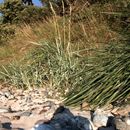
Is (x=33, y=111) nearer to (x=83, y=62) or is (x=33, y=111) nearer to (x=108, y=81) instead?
(x=108, y=81)

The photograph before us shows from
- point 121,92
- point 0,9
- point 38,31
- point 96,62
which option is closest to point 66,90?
point 96,62

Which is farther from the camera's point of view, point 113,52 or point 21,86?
point 21,86

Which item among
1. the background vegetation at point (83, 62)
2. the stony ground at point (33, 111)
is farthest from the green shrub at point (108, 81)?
the stony ground at point (33, 111)

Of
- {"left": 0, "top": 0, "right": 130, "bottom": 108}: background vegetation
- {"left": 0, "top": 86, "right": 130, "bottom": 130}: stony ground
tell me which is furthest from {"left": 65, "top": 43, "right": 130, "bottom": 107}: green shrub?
{"left": 0, "top": 86, "right": 130, "bottom": 130}: stony ground

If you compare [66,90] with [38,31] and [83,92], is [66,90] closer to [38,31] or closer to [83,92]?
[83,92]

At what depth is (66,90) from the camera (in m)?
A: 7.04

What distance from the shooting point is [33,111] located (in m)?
6.05

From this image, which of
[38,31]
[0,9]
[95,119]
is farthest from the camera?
[0,9]

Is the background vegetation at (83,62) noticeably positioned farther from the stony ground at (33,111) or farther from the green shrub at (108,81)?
the stony ground at (33,111)

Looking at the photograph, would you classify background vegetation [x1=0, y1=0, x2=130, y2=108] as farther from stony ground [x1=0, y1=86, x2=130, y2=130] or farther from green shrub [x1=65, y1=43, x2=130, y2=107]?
stony ground [x1=0, y1=86, x2=130, y2=130]

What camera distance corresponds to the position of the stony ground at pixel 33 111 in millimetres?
5262

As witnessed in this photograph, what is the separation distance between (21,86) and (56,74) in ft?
2.47

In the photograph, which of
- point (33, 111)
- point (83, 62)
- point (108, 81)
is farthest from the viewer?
point (83, 62)

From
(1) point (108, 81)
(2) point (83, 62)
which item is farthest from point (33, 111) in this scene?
(2) point (83, 62)
